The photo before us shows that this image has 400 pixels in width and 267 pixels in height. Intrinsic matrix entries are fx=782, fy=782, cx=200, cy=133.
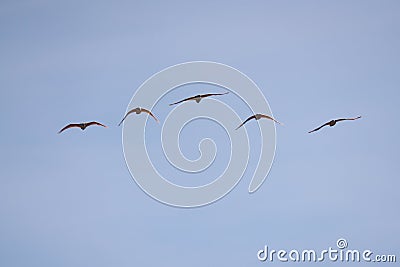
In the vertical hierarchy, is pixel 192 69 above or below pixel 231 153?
above

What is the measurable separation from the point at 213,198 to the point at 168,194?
0.81 metres

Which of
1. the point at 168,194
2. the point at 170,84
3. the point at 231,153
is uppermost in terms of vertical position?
the point at 170,84

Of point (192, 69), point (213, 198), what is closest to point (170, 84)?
point (192, 69)

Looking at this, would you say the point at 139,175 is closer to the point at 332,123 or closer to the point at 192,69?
the point at 192,69

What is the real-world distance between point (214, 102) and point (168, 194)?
1.87m

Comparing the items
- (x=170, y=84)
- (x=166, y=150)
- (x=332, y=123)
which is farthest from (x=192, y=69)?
(x=332, y=123)

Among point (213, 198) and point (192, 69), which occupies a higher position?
point (192, 69)

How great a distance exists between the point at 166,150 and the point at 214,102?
124 cm

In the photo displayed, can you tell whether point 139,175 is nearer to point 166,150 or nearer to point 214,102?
point 166,150

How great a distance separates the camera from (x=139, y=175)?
46.3 ft

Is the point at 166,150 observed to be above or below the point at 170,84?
below

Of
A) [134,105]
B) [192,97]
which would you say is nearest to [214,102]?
[192,97]

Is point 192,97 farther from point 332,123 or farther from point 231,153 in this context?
point 332,123

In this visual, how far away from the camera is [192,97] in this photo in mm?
14000
